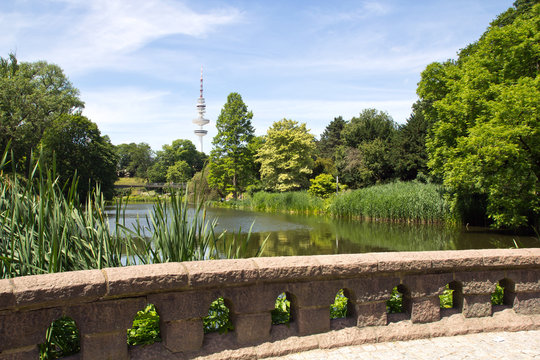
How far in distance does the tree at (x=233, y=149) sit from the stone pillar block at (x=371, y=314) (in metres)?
41.1

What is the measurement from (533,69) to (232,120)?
30.3 m

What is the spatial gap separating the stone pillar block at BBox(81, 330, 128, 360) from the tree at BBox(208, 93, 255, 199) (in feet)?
136

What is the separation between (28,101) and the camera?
32.1 metres

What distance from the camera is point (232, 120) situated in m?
43.4

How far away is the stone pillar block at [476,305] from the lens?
3254mm

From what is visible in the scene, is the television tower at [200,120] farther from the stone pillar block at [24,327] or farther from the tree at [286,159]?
the stone pillar block at [24,327]

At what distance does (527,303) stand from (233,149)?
4139 centimetres

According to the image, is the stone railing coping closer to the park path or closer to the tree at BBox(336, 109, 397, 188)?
the park path

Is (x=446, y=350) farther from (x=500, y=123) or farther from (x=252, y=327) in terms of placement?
(x=500, y=123)

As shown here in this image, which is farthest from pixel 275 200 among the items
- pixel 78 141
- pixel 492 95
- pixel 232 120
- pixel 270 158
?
pixel 492 95

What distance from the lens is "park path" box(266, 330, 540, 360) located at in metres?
2.78

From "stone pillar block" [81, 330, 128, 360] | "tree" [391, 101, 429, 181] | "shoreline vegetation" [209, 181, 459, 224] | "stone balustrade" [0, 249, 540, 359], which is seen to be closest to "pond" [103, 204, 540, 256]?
"shoreline vegetation" [209, 181, 459, 224]

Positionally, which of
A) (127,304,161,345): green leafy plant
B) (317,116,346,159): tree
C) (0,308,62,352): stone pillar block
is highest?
(317,116,346,159): tree

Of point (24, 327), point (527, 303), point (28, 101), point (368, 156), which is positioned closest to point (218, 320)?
point (24, 327)
